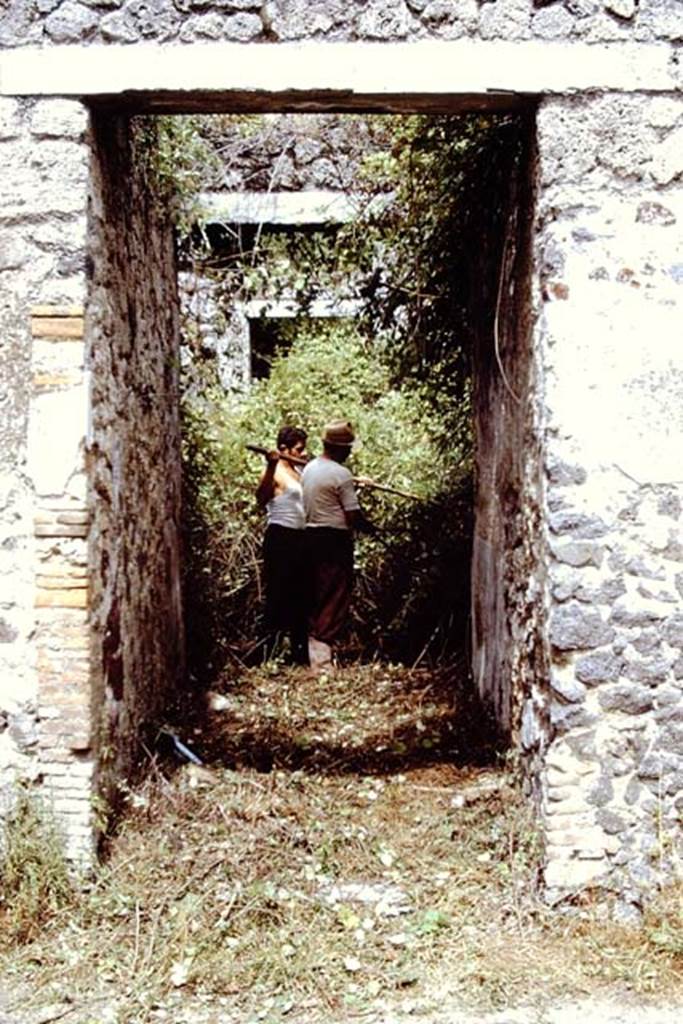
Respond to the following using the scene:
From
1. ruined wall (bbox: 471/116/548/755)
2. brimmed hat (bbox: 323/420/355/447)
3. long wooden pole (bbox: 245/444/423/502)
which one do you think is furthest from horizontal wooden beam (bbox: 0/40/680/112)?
long wooden pole (bbox: 245/444/423/502)

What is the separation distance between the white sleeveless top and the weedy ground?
3.06 m

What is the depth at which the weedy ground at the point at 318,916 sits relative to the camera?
4.18 m

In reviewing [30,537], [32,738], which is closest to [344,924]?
[32,738]

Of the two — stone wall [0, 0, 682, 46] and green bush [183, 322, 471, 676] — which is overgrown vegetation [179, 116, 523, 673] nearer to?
green bush [183, 322, 471, 676]

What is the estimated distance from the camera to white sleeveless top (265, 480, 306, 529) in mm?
8875

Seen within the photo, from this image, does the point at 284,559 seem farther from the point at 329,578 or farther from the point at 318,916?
the point at 318,916

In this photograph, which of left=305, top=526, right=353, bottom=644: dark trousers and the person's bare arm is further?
the person's bare arm

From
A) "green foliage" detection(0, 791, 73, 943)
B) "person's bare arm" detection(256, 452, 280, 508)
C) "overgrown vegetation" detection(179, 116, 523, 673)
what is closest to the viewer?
"green foliage" detection(0, 791, 73, 943)

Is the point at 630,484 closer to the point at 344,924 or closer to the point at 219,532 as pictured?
the point at 344,924

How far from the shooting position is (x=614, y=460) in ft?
15.0

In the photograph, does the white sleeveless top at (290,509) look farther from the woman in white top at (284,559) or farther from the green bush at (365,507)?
the green bush at (365,507)

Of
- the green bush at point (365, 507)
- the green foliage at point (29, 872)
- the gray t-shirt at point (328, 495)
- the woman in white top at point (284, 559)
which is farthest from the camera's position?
the woman in white top at point (284, 559)

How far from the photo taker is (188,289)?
9562 millimetres

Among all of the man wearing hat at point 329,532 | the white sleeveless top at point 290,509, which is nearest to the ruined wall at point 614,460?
the man wearing hat at point 329,532
